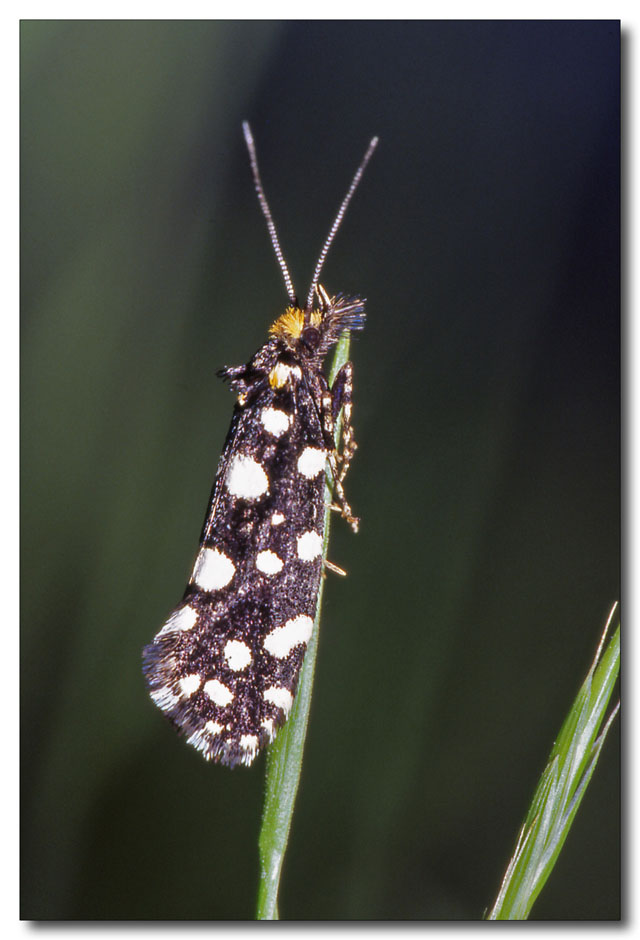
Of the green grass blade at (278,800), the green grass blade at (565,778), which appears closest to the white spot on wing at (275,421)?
the green grass blade at (278,800)

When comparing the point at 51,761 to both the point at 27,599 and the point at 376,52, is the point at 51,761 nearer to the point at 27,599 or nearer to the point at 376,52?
the point at 27,599

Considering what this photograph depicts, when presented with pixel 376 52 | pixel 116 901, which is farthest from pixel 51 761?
pixel 376 52

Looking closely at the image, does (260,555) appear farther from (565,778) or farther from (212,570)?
(565,778)

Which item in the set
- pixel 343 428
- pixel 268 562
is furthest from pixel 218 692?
pixel 343 428

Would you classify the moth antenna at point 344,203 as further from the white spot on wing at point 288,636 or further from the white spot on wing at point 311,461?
the white spot on wing at point 288,636

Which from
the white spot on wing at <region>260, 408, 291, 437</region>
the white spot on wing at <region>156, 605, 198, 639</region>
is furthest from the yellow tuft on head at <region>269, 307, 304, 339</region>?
the white spot on wing at <region>156, 605, 198, 639</region>

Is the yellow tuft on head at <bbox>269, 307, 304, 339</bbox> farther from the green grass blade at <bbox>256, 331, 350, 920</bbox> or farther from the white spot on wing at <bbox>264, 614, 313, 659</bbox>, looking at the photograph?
the green grass blade at <bbox>256, 331, 350, 920</bbox>
